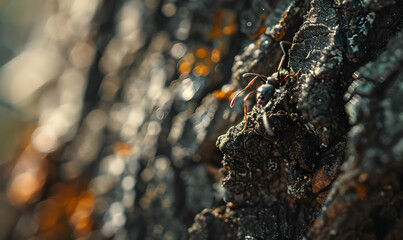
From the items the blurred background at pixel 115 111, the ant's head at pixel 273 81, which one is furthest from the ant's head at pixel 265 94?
the blurred background at pixel 115 111

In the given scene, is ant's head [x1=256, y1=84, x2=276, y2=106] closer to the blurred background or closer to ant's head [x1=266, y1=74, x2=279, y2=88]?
ant's head [x1=266, y1=74, x2=279, y2=88]

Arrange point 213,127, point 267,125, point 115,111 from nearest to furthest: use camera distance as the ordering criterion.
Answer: point 267,125 → point 213,127 → point 115,111

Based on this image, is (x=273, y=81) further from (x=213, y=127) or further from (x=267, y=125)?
(x=213, y=127)

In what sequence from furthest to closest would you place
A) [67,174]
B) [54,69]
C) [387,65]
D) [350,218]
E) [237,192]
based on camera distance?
[54,69]
[67,174]
[237,192]
[350,218]
[387,65]

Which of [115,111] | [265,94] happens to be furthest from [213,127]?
[115,111]

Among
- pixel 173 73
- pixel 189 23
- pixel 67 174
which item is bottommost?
pixel 67 174

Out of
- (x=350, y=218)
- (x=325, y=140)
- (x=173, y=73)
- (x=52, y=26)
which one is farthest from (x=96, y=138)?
(x=350, y=218)

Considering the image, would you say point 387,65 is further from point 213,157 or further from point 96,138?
point 96,138
